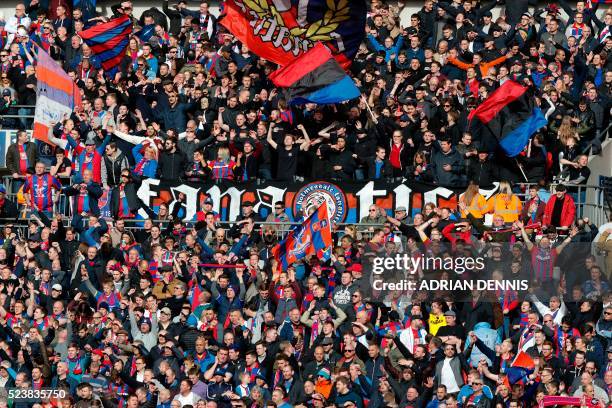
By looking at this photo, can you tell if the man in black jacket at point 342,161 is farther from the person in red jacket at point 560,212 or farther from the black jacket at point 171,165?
the person in red jacket at point 560,212

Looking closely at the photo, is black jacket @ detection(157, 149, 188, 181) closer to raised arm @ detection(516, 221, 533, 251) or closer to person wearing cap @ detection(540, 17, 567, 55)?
raised arm @ detection(516, 221, 533, 251)

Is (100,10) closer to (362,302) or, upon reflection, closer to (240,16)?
(240,16)

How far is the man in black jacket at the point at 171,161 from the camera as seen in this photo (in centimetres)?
3594

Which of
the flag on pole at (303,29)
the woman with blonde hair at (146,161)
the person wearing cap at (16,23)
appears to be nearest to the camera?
the woman with blonde hair at (146,161)

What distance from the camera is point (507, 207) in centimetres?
3359

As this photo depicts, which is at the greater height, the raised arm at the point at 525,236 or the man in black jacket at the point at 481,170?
the man in black jacket at the point at 481,170

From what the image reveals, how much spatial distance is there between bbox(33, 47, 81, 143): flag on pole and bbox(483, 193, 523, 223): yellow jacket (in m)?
7.89

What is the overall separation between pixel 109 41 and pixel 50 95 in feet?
6.37

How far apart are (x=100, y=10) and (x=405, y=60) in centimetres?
709

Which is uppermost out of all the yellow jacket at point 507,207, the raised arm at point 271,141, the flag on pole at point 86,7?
the flag on pole at point 86,7

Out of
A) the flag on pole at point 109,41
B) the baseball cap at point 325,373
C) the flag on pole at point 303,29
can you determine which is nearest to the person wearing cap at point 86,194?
the flag on pole at point 303,29

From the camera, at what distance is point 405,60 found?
124ft

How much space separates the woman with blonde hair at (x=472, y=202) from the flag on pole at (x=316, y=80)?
9.18 feet

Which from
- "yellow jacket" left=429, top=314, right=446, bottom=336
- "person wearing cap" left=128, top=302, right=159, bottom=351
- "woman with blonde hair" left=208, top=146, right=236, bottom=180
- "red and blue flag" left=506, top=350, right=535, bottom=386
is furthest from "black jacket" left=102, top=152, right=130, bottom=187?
"red and blue flag" left=506, top=350, right=535, bottom=386
